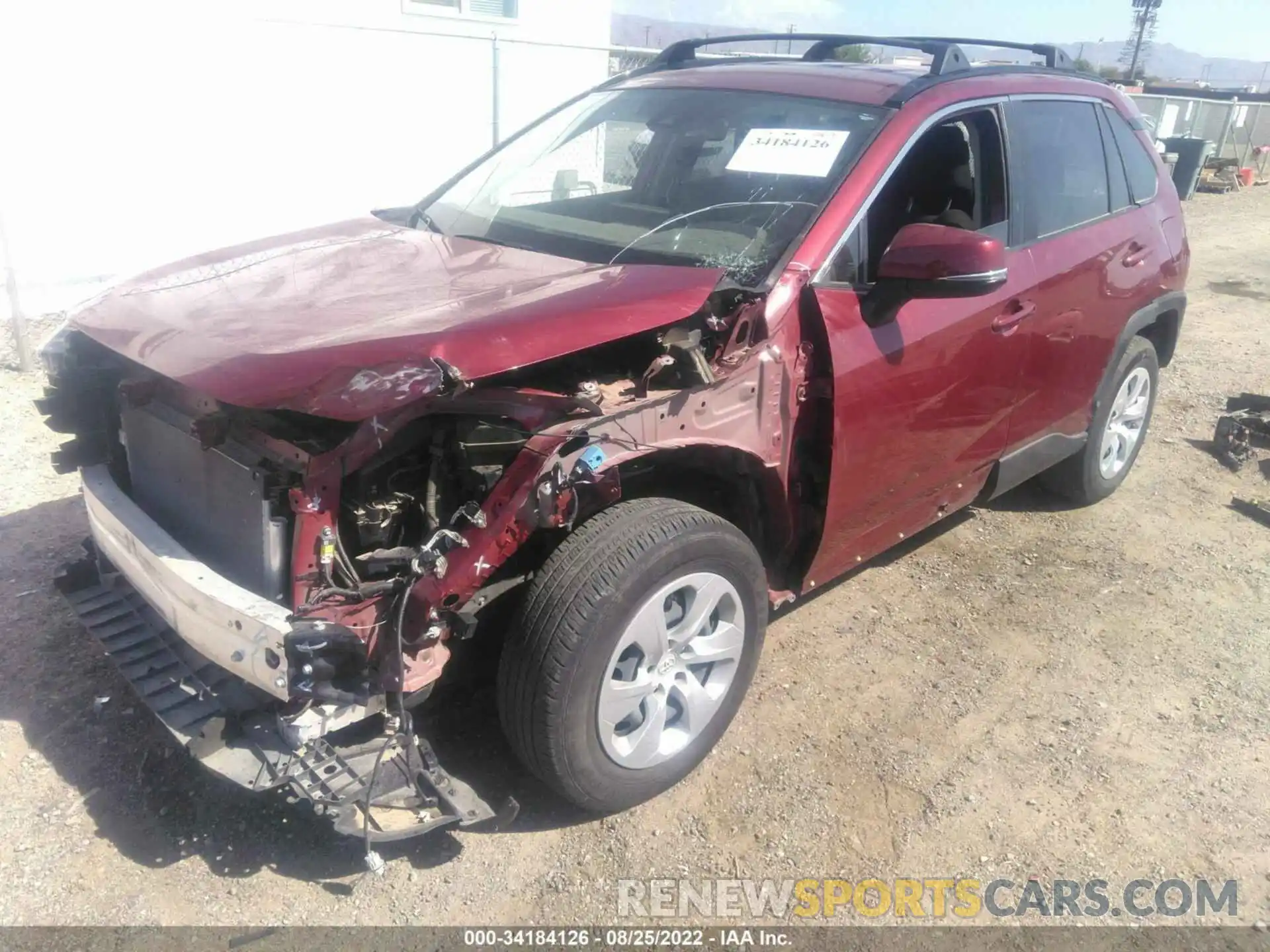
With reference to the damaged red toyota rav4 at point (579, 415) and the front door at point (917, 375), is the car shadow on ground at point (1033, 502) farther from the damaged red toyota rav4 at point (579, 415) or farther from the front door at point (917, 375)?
the front door at point (917, 375)

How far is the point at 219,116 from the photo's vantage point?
7.76 meters

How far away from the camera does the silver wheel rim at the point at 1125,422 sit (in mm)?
4656

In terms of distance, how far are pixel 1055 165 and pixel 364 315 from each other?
291 centimetres

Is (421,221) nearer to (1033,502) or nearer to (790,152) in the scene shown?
(790,152)

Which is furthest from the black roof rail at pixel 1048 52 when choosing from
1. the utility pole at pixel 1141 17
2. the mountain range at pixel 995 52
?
the utility pole at pixel 1141 17

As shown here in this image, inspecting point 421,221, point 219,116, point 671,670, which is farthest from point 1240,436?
point 219,116

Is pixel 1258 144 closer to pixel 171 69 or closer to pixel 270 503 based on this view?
pixel 171 69

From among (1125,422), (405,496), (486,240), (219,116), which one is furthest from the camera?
(219,116)

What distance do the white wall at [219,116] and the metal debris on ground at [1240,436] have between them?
6.62 meters

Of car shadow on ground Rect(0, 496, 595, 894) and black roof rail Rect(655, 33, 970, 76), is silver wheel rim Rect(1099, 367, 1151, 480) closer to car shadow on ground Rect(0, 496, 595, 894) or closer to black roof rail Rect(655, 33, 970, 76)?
black roof rail Rect(655, 33, 970, 76)

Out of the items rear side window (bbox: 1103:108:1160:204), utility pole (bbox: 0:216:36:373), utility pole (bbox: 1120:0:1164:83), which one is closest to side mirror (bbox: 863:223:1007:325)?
rear side window (bbox: 1103:108:1160:204)

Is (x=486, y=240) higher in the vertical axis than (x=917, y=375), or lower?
higher

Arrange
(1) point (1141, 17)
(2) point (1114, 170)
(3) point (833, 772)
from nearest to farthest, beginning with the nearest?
(3) point (833, 772), (2) point (1114, 170), (1) point (1141, 17)

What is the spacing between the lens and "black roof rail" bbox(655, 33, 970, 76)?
3.58 metres
